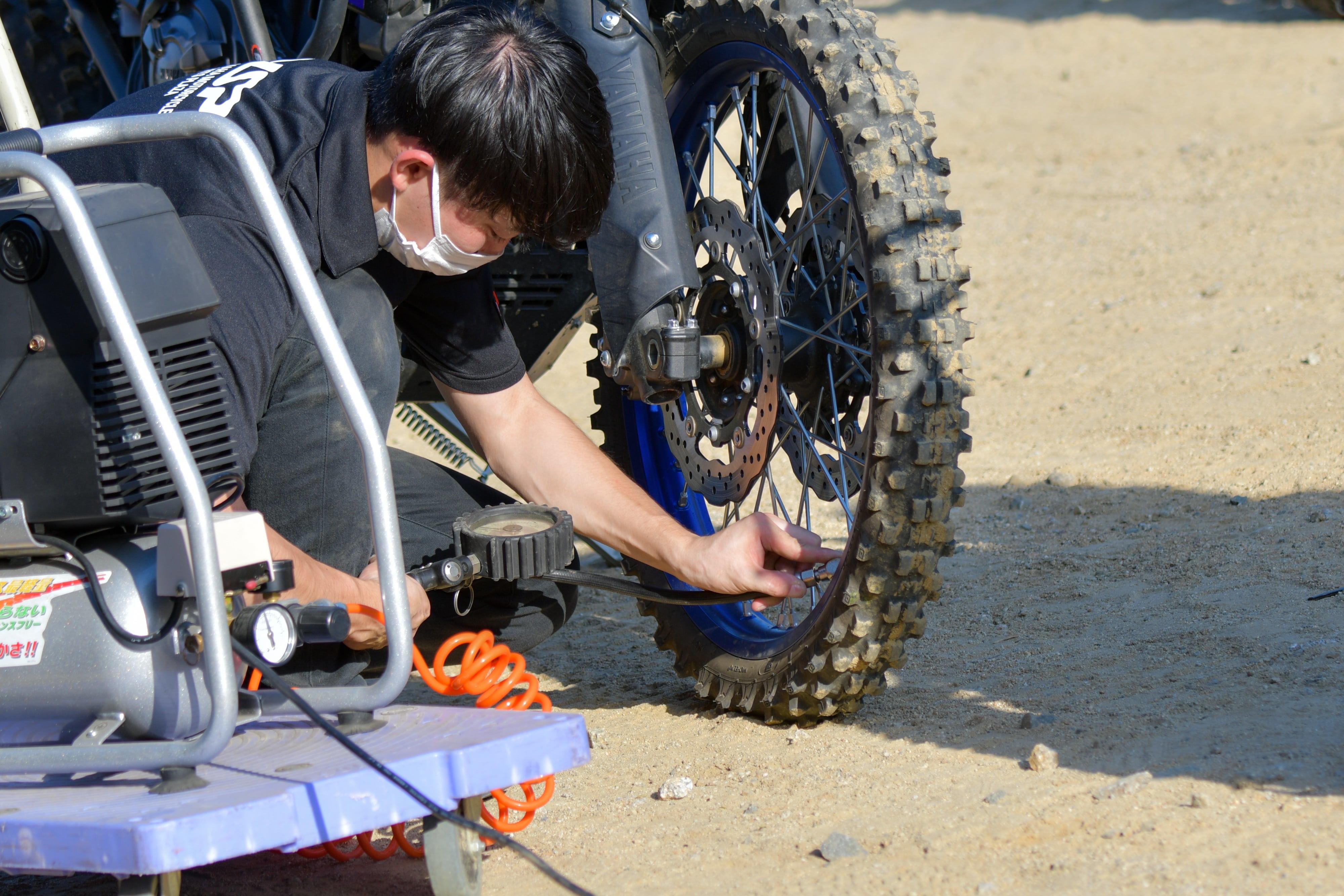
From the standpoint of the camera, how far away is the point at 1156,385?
5.04 meters

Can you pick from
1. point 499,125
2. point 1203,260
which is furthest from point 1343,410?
point 499,125

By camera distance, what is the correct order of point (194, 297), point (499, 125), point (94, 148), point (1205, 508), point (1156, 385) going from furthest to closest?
point (1156, 385)
point (1205, 508)
point (94, 148)
point (499, 125)
point (194, 297)

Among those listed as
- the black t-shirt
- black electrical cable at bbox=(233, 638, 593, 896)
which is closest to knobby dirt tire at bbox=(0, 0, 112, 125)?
the black t-shirt

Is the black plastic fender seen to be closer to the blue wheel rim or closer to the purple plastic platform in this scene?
the blue wheel rim

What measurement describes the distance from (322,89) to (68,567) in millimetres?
899

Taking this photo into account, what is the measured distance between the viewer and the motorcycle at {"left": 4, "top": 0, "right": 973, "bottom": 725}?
221cm

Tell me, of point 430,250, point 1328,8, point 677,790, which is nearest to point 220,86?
point 430,250

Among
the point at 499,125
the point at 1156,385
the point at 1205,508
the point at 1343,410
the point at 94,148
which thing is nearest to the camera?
the point at 499,125

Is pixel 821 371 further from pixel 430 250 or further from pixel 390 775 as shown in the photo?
pixel 390 775

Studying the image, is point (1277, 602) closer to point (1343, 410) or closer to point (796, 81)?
point (796, 81)

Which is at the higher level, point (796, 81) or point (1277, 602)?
point (796, 81)

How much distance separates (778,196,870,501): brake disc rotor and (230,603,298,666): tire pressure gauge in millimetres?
1006

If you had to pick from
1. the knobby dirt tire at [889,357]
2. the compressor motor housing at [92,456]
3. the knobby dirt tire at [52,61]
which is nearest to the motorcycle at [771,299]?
the knobby dirt tire at [889,357]

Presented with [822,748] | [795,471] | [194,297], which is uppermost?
[194,297]
